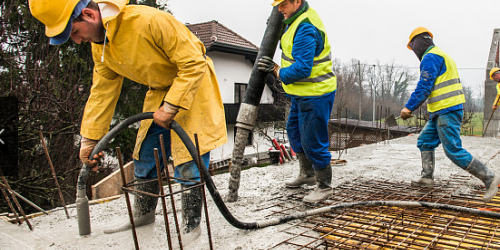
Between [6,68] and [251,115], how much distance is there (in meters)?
5.20

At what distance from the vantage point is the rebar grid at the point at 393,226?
203cm

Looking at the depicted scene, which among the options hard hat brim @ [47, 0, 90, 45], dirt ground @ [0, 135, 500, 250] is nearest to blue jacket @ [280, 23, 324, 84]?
dirt ground @ [0, 135, 500, 250]

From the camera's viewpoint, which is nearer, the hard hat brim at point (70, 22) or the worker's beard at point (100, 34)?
the hard hat brim at point (70, 22)

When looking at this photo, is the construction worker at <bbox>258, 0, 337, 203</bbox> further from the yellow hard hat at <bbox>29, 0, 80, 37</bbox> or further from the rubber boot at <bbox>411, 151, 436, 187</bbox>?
the yellow hard hat at <bbox>29, 0, 80, 37</bbox>

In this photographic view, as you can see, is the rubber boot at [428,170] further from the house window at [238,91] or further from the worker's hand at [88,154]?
the house window at [238,91]

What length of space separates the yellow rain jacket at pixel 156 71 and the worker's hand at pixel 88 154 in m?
0.04

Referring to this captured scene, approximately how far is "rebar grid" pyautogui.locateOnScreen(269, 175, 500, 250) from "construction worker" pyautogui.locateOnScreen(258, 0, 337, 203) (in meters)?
0.34

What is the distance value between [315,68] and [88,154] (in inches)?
72.2

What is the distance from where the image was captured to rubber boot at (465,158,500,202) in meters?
2.88

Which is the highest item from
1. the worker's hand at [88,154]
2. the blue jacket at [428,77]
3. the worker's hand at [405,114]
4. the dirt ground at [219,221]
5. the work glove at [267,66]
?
the work glove at [267,66]

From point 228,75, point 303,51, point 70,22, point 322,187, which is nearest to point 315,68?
point 303,51

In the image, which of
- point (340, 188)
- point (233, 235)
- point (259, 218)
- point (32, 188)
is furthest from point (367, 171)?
point (32, 188)

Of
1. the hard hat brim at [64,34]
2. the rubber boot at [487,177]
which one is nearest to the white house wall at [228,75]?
the rubber boot at [487,177]

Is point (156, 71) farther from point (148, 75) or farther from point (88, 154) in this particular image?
point (88, 154)
